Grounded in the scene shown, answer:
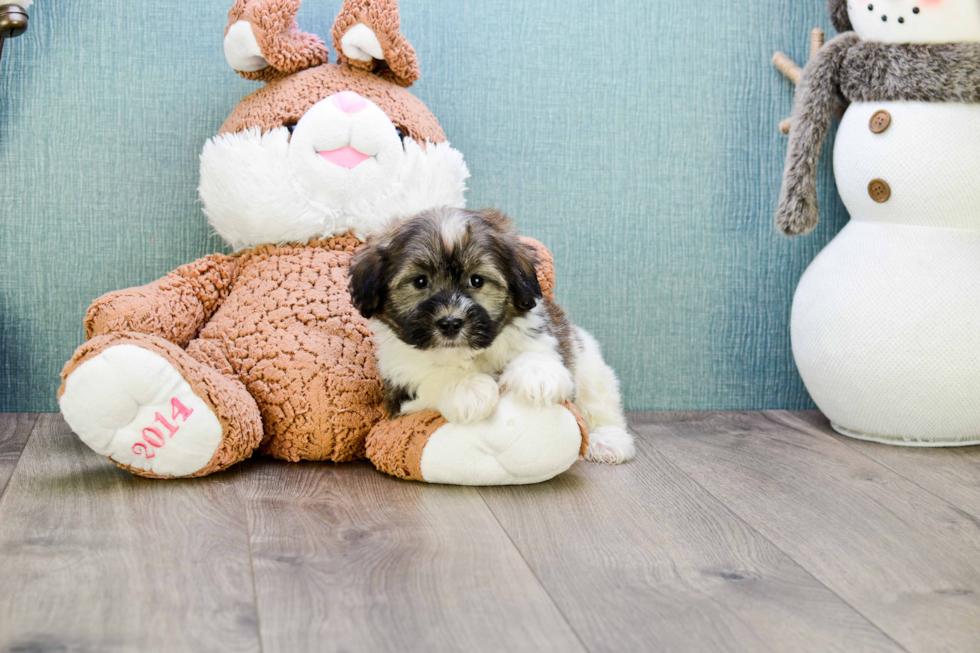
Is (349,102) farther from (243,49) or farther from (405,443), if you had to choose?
(405,443)

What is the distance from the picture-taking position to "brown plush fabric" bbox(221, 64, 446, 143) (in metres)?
2.19

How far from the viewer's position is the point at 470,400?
6.02ft

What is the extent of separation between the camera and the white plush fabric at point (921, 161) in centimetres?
224

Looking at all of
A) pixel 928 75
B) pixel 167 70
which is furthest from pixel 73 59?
pixel 928 75

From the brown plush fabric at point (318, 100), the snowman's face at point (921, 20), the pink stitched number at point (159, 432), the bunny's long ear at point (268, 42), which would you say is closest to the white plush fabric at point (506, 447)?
the pink stitched number at point (159, 432)

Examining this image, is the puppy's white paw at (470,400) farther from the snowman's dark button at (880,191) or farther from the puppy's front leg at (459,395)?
the snowman's dark button at (880,191)

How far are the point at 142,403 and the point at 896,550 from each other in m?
1.43

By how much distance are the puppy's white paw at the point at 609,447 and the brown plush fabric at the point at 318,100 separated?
0.84 meters

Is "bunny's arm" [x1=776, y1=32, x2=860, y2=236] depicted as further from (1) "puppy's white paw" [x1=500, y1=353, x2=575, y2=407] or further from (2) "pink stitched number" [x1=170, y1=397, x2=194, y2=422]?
(2) "pink stitched number" [x1=170, y1=397, x2=194, y2=422]

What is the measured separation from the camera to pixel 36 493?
182 centimetres

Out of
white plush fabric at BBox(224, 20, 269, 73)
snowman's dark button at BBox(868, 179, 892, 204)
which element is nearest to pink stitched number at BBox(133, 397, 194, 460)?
white plush fabric at BBox(224, 20, 269, 73)

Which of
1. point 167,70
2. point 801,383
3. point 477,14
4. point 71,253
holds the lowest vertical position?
point 801,383

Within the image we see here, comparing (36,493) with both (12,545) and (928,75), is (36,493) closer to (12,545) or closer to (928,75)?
(12,545)

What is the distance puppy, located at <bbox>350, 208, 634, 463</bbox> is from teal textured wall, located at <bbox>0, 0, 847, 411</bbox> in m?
0.73
